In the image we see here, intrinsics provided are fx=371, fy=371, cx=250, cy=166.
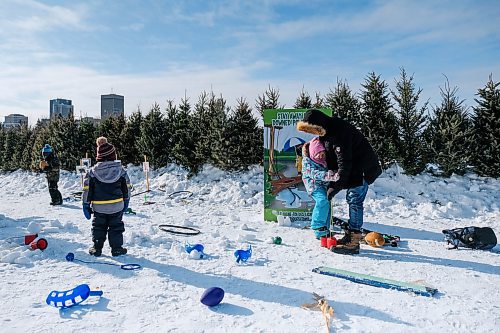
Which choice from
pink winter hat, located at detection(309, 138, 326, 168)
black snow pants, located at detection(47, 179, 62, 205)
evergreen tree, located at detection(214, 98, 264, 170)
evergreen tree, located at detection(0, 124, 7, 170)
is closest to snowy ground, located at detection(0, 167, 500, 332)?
pink winter hat, located at detection(309, 138, 326, 168)

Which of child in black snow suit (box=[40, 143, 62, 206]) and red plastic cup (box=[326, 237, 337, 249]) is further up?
child in black snow suit (box=[40, 143, 62, 206])

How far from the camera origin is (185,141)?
16.0 metres

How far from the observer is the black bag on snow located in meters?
6.19

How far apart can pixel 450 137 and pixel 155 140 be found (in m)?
12.0

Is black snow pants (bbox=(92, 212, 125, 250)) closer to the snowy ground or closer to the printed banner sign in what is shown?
the snowy ground

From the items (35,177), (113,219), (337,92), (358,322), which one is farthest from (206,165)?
(358,322)

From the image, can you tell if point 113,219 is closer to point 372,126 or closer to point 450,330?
→ point 450,330

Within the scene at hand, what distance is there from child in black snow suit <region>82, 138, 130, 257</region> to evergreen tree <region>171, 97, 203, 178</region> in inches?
364

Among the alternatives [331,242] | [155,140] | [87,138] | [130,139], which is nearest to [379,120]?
[331,242]

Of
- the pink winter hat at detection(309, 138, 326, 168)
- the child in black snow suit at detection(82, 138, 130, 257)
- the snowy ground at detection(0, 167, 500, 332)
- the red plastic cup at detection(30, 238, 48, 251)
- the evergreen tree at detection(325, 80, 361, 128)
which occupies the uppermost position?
the evergreen tree at detection(325, 80, 361, 128)

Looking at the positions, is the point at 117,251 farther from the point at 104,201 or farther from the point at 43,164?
the point at 43,164

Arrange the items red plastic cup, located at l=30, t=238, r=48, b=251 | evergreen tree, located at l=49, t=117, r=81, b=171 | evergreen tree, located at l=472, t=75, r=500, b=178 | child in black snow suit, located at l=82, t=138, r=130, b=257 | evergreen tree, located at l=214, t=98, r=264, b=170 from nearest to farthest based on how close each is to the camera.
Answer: child in black snow suit, located at l=82, t=138, r=130, b=257
red plastic cup, located at l=30, t=238, r=48, b=251
evergreen tree, located at l=472, t=75, r=500, b=178
evergreen tree, located at l=214, t=98, r=264, b=170
evergreen tree, located at l=49, t=117, r=81, b=171

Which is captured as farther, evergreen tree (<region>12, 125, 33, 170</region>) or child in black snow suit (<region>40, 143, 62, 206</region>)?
evergreen tree (<region>12, 125, 33, 170</region>)

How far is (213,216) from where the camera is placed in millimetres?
9211
